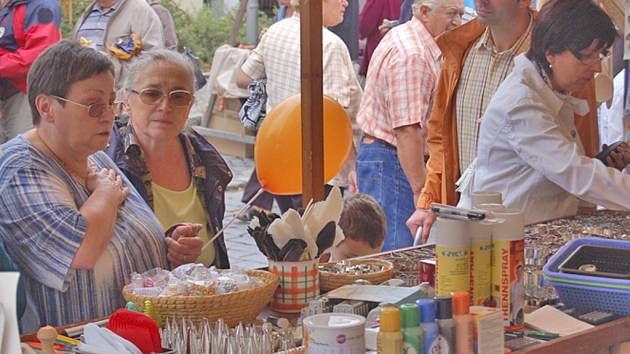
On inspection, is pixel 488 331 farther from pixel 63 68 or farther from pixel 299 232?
pixel 63 68

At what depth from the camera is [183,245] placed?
3.20 meters

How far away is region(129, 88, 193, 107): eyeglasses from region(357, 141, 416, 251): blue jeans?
1.84 metres

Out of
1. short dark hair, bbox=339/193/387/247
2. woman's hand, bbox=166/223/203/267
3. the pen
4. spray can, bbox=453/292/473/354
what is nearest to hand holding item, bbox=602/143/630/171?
short dark hair, bbox=339/193/387/247

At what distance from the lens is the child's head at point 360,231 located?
4180 mm

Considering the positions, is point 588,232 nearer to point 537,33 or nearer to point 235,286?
point 537,33

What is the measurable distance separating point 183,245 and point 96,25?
3317 mm

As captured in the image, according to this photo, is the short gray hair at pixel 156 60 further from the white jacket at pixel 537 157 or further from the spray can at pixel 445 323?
the spray can at pixel 445 323

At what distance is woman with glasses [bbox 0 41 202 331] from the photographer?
115 inches

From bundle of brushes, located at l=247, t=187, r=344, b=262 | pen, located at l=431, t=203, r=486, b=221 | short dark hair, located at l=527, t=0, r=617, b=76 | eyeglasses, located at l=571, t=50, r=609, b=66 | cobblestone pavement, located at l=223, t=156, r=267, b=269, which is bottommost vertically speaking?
cobblestone pavement, located at l=223, t=156, r=267, b=269

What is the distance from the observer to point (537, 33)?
12.6 ft

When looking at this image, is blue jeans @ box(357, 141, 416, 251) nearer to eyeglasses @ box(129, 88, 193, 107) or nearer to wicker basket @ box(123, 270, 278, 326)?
eyeglasses @ box(129, 88, 193, 107)

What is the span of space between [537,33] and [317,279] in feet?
5.32

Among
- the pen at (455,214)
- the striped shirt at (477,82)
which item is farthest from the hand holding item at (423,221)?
the pen at (455,214)

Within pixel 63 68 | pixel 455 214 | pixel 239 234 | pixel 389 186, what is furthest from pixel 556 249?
pixel 239 234
